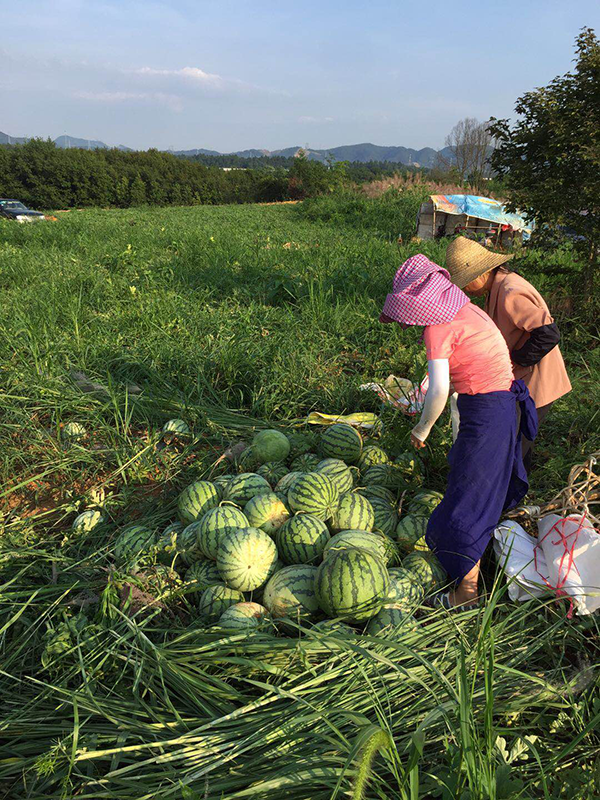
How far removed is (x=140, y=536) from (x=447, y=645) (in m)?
1.48

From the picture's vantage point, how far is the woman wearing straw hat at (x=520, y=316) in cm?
307

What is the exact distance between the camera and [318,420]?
3381mm

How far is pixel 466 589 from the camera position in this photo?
2258 mm

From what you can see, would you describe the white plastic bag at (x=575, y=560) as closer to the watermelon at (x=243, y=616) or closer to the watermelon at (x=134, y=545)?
the watermelon at (x=243, y=616)

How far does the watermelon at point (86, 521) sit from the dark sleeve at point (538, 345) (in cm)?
284

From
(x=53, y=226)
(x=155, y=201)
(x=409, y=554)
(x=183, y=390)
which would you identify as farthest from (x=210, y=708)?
(x=155, y=201)

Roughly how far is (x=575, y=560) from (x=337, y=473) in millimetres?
1195

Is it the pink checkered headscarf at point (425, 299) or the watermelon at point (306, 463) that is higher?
the pink checkered headscarf at point (425, 299)

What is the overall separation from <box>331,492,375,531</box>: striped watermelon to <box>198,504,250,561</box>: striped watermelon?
0.44m

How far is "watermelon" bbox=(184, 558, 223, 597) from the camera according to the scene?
2.11 metres

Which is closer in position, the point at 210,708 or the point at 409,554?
the point at 210,708

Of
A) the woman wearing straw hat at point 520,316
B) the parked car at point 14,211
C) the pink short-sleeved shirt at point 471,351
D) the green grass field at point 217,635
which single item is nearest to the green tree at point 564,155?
the green grass field at point 217,635

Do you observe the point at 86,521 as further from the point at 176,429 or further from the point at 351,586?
the point at 351,586

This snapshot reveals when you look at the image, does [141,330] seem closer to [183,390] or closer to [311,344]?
[183,390]
